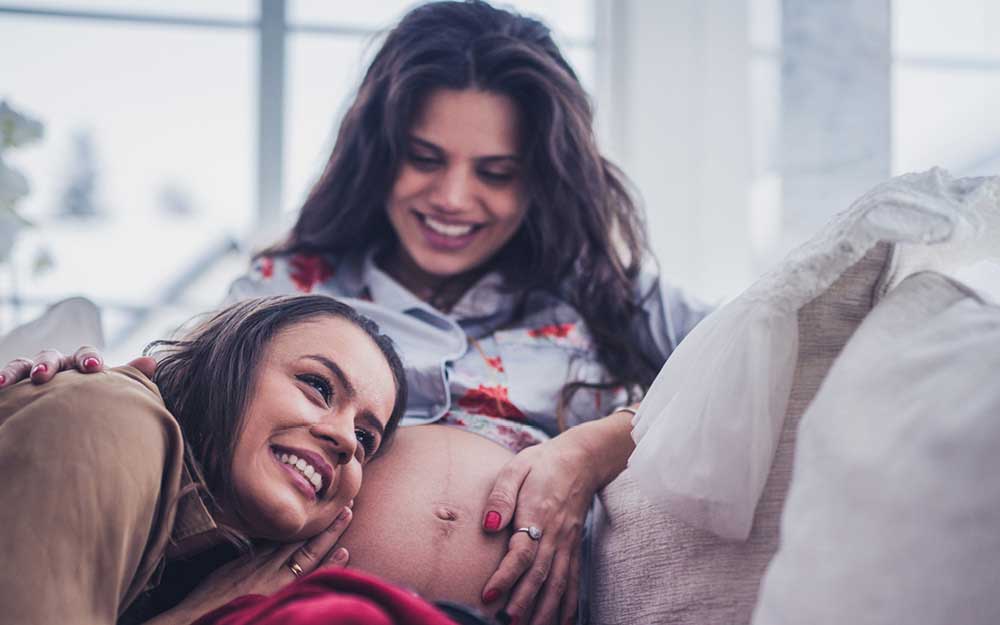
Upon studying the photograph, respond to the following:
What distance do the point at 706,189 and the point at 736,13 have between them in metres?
0.47

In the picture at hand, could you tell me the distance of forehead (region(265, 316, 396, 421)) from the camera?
3.66 feet

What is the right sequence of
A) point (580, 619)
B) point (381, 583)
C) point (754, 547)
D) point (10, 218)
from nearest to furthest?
point (381, 583) < point (754, 547) < point (580, 619) < point (10, 218)

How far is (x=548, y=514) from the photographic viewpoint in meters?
1.22

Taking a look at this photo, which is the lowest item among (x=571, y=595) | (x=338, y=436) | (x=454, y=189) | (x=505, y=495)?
(x=571, y=595)

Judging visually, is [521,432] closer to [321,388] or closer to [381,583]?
[321,388]

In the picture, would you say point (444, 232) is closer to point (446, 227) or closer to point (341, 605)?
point (446, 227)

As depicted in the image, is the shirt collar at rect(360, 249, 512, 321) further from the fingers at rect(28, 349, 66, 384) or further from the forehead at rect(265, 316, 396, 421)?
the fingers at rect(28, 349, 66, 384)

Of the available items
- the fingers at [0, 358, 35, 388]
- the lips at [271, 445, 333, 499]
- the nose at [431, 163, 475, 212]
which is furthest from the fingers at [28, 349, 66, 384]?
the nose at [431, 163, 475, 212]

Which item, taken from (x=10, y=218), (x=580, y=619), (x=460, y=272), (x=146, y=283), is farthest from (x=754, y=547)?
(x=146, y=283)

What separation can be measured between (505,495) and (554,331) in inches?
→ 18.9

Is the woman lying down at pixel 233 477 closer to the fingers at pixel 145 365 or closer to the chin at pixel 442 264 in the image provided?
the fingers at pixel 145 365

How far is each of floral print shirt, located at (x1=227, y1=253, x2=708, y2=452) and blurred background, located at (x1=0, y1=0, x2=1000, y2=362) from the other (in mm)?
731

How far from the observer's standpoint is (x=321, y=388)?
112cm

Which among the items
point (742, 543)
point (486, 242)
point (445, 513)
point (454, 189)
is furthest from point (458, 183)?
point (742, 543)
